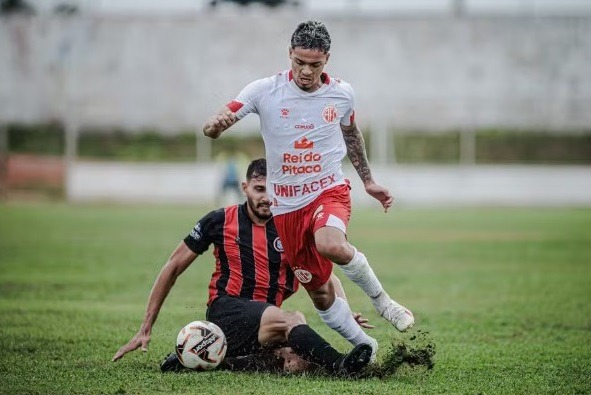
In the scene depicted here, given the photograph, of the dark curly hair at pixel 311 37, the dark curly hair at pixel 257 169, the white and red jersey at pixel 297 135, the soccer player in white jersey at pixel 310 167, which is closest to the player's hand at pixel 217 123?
the soccer player in white jersey at pixel 310 167

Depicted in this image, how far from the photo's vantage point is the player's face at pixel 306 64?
7.26 meters

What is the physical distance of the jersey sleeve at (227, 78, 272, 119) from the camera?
23.8 ft

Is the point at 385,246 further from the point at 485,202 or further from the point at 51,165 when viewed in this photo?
the point at 51,165

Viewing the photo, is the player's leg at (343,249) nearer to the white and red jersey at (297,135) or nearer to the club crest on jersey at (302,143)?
the white and red jersey at (297,135)

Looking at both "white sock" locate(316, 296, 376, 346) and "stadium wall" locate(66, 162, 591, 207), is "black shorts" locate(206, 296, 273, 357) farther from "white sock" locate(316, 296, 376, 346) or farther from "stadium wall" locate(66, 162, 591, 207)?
"stadium wall" locate(66, 162, 591, 207)

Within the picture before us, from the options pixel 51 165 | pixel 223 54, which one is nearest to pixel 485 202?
pixel 223 54

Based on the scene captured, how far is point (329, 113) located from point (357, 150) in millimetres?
545

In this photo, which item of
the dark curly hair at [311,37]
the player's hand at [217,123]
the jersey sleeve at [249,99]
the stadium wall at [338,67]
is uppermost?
the stadium wall at [338,67]

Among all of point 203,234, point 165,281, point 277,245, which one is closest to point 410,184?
point 277,245

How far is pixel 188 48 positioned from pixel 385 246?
90.6ft

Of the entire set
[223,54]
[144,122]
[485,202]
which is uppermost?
[223,54]

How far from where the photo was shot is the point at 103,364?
797cm

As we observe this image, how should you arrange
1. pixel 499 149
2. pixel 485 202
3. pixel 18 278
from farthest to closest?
1. pixel 499 149
2. pixel 485 202
3. pixel 18 278

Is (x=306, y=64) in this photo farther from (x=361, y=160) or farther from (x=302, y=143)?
(x=361, y=160)
